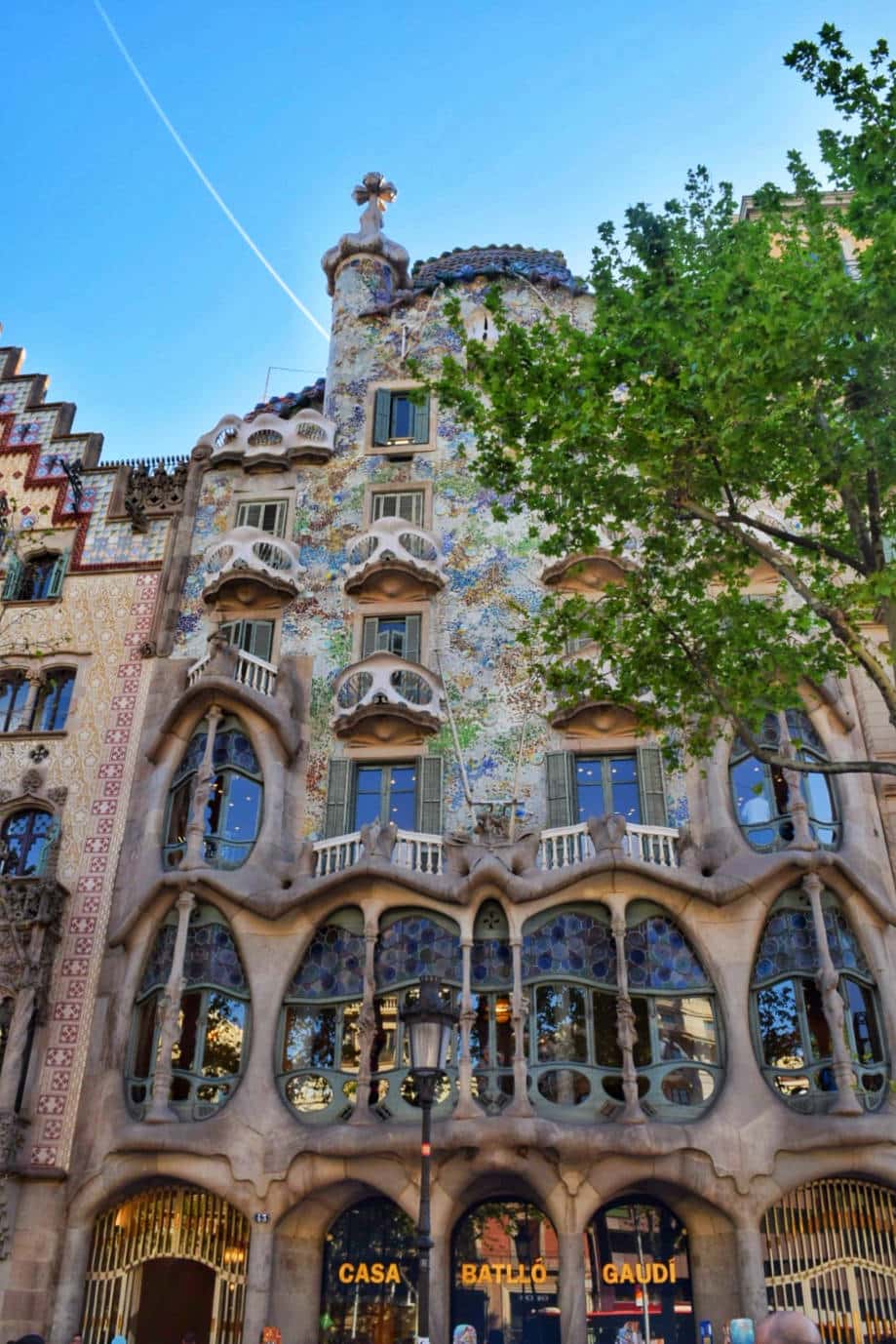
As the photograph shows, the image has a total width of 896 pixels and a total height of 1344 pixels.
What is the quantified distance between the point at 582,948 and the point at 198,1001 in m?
6.30

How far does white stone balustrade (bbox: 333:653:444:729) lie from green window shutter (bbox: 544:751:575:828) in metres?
2.28

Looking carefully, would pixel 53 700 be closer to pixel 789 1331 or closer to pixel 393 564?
pixel 393 564

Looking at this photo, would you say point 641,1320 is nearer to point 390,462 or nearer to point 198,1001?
point 198,1001

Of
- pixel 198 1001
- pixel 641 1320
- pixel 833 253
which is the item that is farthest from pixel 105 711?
pixel 833 253

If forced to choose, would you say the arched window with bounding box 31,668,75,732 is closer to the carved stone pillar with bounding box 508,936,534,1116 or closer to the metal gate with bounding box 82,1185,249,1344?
the metal gate with bounding box 82,1185,249,1344

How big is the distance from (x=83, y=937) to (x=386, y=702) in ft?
22.2

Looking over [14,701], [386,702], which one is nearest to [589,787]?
[386,702]

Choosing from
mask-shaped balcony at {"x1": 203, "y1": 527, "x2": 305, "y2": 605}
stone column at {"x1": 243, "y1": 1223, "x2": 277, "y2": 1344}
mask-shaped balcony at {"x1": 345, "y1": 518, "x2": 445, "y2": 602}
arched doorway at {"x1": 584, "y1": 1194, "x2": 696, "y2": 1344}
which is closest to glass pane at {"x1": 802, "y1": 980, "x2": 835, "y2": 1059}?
arched doorway at {"x1": 584, "y1": 1194, "x2": 696, "y2": 1344}

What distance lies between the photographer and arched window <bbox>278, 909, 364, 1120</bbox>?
18.2 metres

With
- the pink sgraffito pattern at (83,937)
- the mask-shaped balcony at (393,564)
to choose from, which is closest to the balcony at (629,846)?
the mask-shaped balcony at (393,564)

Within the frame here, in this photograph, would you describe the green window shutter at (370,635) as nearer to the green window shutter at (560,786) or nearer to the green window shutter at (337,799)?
the green window shutter at (337,799)

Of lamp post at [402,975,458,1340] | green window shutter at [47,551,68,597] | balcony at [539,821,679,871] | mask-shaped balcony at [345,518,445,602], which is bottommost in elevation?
lamp post at [402,975,458,1340]

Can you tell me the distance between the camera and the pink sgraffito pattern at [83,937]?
19000 millimetres

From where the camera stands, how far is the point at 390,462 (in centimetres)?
2511
